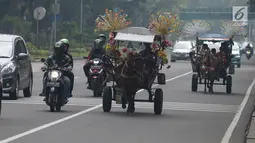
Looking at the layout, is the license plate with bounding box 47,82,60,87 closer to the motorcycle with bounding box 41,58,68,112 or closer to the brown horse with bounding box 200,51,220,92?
the motorcycle with bounding box 41,58,68,112

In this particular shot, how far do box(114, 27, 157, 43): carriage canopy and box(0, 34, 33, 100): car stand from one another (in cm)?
368

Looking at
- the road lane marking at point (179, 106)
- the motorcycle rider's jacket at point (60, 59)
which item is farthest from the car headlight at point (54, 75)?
the road lane marking at point (179, 106)

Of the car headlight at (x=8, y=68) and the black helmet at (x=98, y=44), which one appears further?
the black helmet at (x=98, y=44)

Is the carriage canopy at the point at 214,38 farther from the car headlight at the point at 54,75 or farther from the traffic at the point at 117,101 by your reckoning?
the car headlight at the point at 54,75

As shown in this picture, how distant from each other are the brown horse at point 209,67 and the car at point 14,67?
6.21m

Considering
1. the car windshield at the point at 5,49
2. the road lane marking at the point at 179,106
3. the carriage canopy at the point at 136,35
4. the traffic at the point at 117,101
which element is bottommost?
the road lane marking at the point at 179,106

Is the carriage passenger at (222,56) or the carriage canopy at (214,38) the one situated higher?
the carriage canopy at (214,38)

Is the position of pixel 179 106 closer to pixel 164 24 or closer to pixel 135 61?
pixel 164 24

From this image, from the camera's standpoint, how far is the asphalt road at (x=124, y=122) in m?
15.8

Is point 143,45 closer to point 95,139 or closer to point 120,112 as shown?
point 120,112

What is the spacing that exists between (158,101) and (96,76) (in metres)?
6.40

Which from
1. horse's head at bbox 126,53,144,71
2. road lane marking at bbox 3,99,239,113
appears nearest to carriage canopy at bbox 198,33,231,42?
road lane marking at bbox 3,99,239,113

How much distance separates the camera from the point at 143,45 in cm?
2167

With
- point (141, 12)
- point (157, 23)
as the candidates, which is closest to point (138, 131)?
point (157, 23)
